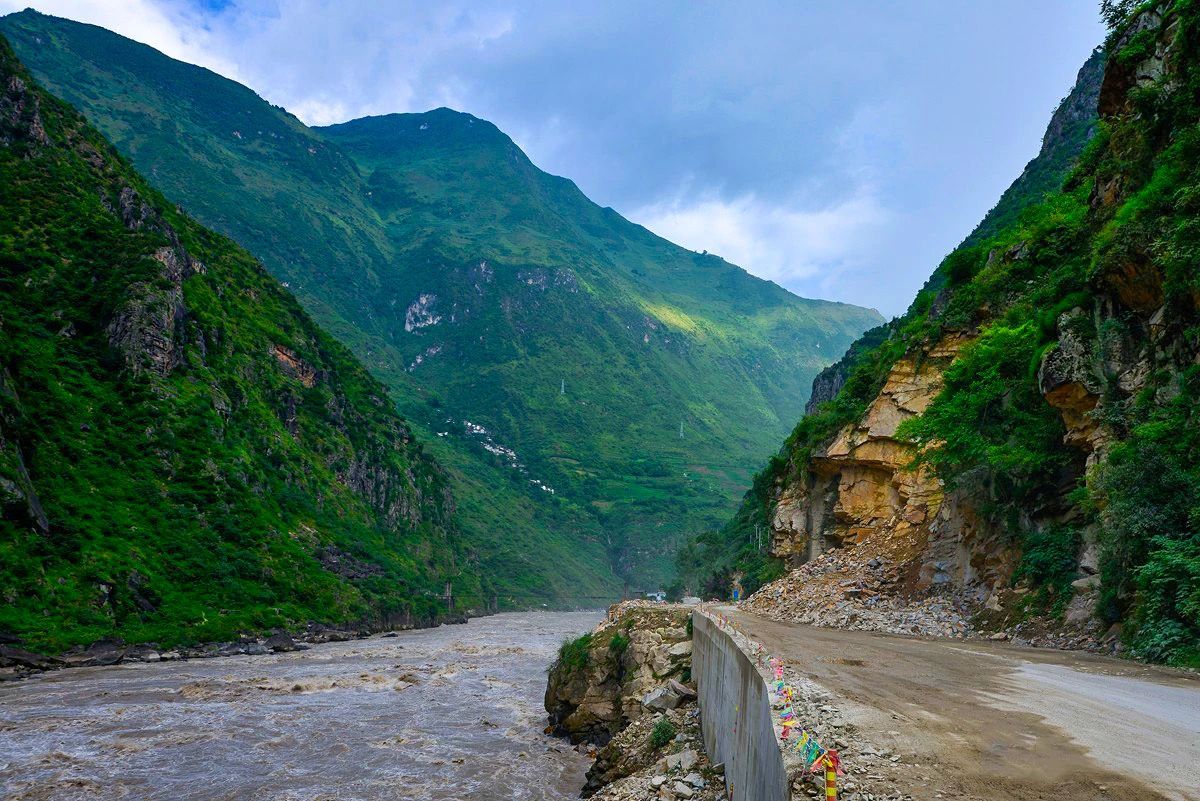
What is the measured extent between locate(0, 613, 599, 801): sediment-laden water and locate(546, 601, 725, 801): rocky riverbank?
141cm

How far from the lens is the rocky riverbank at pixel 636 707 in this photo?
13.9 metres

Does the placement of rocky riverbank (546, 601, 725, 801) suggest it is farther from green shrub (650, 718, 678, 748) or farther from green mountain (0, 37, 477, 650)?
green mountain (0, 37, 477, 650)

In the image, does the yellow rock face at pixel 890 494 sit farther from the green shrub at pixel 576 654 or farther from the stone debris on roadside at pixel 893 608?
the green shrub at pixel 576 654

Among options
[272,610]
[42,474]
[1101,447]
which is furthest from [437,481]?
[1101,447]

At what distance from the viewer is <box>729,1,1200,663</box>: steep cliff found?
13.1 m

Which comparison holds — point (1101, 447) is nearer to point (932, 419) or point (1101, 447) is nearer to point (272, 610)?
point (932, 419)

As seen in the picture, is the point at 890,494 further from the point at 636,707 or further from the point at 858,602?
the point at 636,707

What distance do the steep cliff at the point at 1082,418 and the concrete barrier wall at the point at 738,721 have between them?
7.15 m

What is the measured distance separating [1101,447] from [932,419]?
25.3 ft

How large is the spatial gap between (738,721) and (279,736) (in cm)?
2197

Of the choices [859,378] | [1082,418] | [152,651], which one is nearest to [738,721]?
[1082,418]

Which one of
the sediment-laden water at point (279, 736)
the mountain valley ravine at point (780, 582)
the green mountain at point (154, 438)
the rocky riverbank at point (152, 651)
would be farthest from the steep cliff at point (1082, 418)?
the green mountain at point (154, 438)

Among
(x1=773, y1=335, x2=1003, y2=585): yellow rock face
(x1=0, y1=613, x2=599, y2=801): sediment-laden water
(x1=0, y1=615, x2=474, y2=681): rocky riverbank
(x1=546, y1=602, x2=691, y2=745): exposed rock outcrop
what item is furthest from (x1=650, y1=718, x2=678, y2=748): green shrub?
(x1=0, y1=615, x2=474, y2=681): rocky riverbank

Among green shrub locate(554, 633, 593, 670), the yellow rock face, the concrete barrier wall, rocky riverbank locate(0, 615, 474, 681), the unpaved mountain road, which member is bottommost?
rocky riverbank locate(0, 615, 474, 681)
